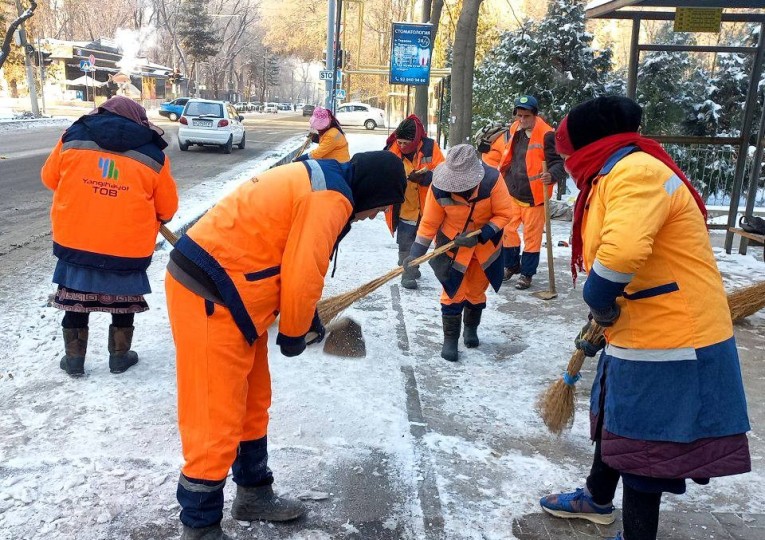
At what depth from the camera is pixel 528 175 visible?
6.20 m

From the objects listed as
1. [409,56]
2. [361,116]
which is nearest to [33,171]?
[409,56]

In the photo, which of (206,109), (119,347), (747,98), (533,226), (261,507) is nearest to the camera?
(261,507)

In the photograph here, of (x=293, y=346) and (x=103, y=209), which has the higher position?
(x=103, y=209)

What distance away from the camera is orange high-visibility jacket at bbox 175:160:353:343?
2.21 meters

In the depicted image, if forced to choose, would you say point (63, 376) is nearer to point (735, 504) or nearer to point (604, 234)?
point (604, 234)

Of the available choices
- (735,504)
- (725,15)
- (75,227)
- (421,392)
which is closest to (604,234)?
(735,504)

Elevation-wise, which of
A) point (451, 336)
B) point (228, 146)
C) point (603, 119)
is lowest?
point (451, 336)

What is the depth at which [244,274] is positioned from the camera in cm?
227

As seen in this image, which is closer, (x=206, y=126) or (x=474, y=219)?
(x=474, y=219)

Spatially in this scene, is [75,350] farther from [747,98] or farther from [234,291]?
[747,98]

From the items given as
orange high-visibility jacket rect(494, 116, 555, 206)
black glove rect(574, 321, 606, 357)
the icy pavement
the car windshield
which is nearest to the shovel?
orange high-visibility jacket rect(494, 116, 555, 206)

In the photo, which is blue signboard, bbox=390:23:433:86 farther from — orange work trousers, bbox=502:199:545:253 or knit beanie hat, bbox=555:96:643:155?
knit beanie hat, bbox=555:96:643:155

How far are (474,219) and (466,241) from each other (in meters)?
0.27

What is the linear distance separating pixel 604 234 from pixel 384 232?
692cm
